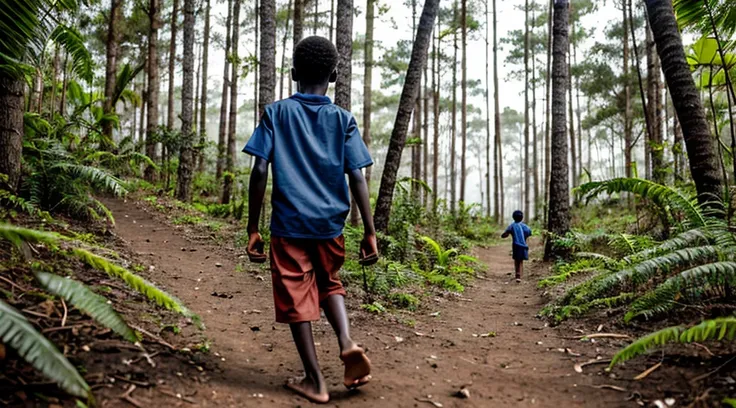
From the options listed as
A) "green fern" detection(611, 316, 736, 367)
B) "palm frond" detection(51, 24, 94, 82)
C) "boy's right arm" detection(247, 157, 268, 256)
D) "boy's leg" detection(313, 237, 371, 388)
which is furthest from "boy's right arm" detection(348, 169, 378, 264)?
"palm frond" detection(51, 24, 94, 82)

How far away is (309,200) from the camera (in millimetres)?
2699

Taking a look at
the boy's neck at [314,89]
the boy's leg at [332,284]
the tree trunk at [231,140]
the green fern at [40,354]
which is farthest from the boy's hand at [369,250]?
the tree trunk at [231,140]

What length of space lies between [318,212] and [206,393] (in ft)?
3.60

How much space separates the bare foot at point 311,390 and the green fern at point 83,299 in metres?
0.88

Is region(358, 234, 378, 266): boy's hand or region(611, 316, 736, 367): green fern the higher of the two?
region(358, 234, 378, 266): boy's hand

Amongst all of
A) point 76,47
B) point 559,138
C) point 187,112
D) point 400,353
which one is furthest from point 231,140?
point 400,353

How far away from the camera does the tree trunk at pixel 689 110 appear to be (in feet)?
14.4

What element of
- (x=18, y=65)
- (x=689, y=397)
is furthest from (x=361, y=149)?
(x=18, y=65)

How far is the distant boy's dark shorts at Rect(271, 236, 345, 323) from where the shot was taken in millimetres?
2600

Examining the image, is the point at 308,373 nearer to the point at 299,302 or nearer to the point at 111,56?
the point at 299,302

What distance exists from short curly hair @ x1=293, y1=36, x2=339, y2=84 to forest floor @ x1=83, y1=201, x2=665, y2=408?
1837mm

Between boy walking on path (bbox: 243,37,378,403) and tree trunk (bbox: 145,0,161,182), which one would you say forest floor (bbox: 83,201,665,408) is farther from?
tree trunk (bbox: 145,0,161,182)

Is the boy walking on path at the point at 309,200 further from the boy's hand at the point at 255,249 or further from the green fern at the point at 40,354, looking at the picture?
the green fern at the point at 40,354

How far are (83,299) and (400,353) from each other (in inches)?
87.9
